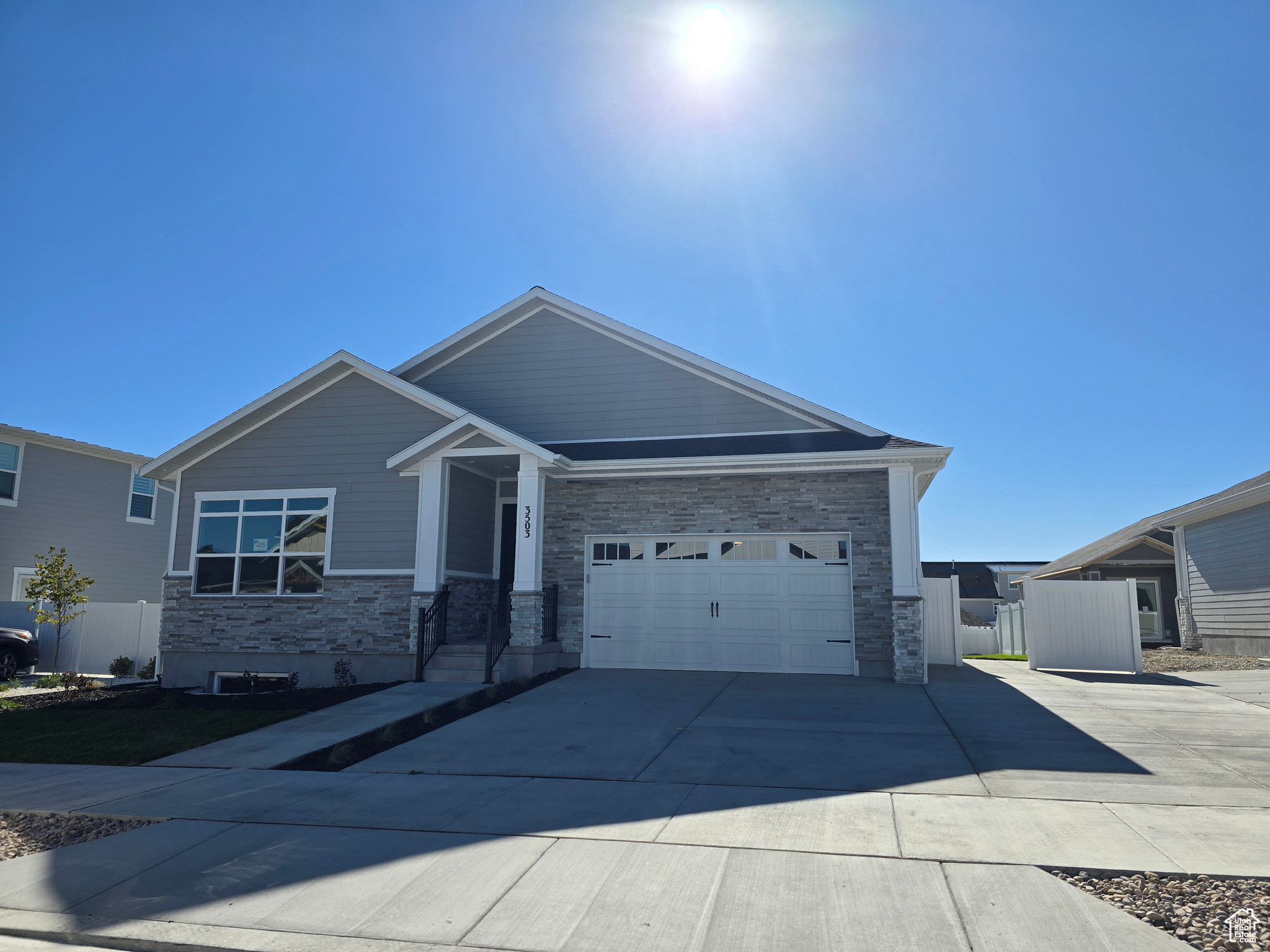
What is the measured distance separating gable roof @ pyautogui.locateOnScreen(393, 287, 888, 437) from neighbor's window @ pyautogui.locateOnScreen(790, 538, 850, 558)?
1.96m

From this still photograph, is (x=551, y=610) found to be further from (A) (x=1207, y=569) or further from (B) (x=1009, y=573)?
(B) (x=1009, y=573)

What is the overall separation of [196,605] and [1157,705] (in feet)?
50.6

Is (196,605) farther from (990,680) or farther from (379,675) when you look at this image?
(990,680)

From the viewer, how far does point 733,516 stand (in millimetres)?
14406

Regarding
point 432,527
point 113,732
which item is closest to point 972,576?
point 432,527

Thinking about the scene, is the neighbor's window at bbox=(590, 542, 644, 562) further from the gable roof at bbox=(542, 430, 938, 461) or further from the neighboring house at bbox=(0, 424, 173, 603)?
the neighboring house at bbox=(0, 424, 173, 603)

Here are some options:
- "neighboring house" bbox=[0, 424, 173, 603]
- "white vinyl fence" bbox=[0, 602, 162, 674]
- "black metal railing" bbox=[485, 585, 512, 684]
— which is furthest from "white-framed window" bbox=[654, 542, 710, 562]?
"neighboring house" bbox=[0, 424, 173, 603]

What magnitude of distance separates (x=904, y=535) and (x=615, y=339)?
21.9ft

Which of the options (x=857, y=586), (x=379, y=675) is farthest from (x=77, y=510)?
(x=857, y=586)

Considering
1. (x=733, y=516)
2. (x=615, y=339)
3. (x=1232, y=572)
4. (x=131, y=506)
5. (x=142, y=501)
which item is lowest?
(x=1232, y=572)

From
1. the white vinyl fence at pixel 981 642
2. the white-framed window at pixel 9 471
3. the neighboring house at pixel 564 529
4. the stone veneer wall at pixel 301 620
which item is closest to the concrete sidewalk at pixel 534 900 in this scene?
the neighboring house at pixel 564 529

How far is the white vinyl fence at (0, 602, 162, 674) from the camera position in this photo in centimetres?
1794

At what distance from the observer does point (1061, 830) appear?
5684 millimetres

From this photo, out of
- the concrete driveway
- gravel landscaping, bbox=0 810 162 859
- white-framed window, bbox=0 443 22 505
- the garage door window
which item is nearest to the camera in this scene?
the concrete driveway
